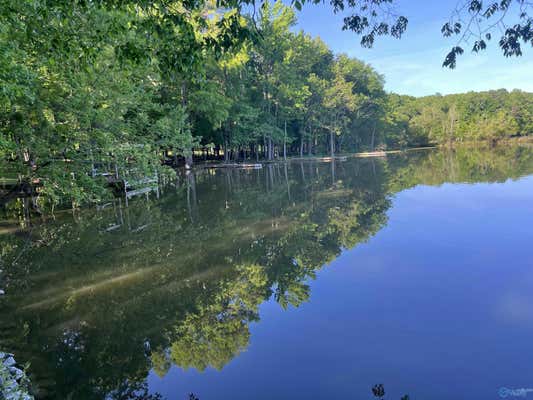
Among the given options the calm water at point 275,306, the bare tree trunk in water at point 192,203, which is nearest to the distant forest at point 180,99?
the bare tree trunk in water at point 192,203

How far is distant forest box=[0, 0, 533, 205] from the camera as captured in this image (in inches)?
187

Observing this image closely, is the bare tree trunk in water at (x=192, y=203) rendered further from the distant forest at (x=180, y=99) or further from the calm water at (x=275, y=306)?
the distant forest at (x=180, y=99)

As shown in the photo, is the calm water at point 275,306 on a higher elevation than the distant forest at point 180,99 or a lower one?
lower

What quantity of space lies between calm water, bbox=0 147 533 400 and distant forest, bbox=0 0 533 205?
297 cm

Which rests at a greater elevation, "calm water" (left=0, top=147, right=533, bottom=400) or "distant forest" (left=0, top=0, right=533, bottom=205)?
"distant forest" (left=0, top=0, right=533, bottom=205)

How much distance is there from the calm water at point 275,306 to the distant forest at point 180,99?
2.97 m

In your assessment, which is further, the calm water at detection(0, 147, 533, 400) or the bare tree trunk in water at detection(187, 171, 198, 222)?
the bare tree trunk in water at detection(187, 171, 198, 222)

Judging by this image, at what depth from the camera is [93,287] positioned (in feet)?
25.0

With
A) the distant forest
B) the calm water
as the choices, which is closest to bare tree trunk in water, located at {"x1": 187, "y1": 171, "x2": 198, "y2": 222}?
the calm water

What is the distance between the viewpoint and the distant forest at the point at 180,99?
475 cm

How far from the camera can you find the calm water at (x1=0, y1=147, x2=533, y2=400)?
4629mm

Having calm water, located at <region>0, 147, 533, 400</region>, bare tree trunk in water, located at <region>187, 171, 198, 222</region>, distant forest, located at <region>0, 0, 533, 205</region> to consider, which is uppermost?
distant forest, located at <region>0, 0, 533, 205</region>

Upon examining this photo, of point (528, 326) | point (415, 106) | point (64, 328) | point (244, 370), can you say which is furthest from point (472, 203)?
point (415, 106)

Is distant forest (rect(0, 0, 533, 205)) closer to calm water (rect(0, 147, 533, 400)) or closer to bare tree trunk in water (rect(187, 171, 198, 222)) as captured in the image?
bare tree trunk in water (rect(187, 171, 198, 222))
